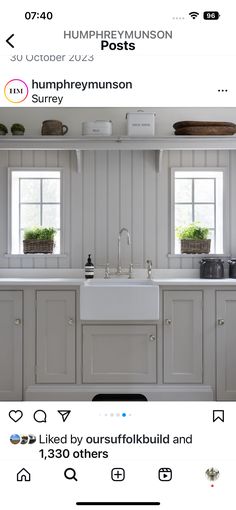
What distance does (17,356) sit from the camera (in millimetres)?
2734

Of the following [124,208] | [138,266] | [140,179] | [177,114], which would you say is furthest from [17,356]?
[177,114]

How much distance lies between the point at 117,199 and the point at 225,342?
1218 mm

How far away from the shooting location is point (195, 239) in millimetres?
3154

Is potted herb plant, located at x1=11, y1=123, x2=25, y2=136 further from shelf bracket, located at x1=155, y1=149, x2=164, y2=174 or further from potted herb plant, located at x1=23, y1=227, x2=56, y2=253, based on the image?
shelf bracket, located at x1=155, y1=149, x2=164, y2=174

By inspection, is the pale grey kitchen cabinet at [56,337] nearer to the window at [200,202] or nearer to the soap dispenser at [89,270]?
the soap dispenser at [89,270]
